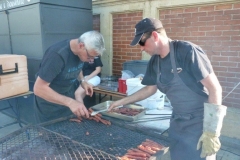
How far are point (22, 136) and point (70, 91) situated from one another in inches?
40.9

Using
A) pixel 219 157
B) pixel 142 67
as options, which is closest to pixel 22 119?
pixel 142 67

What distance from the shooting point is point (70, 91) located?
2895 mm

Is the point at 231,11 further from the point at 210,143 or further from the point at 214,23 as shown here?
the point at 210,143

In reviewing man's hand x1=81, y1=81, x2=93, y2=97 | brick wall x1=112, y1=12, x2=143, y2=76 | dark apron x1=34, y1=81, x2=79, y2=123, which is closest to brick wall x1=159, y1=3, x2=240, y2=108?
brick wall x1=112, y1=12, x2=143, y2=76

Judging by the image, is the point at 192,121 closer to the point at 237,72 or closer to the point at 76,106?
the point at 76,106

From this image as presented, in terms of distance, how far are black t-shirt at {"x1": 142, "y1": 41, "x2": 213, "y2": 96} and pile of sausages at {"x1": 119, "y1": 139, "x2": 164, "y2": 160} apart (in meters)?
0.62

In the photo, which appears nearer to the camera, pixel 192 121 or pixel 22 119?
pixel 192 121

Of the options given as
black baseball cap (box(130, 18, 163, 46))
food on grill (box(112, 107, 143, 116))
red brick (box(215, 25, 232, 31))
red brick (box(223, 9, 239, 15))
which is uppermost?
red brick (box(223, 9, 239, 15))

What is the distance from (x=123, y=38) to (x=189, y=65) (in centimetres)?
354

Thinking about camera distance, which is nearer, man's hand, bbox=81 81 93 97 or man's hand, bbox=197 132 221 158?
man's hand, bbox=197 132 221 158

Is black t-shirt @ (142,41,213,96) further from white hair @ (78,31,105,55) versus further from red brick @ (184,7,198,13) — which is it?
red brick @ (184,7,198,13)

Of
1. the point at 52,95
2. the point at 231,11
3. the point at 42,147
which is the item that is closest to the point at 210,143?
the point at 42,147

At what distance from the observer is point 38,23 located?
13.1ft

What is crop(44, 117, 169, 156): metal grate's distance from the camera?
6.02 ft
